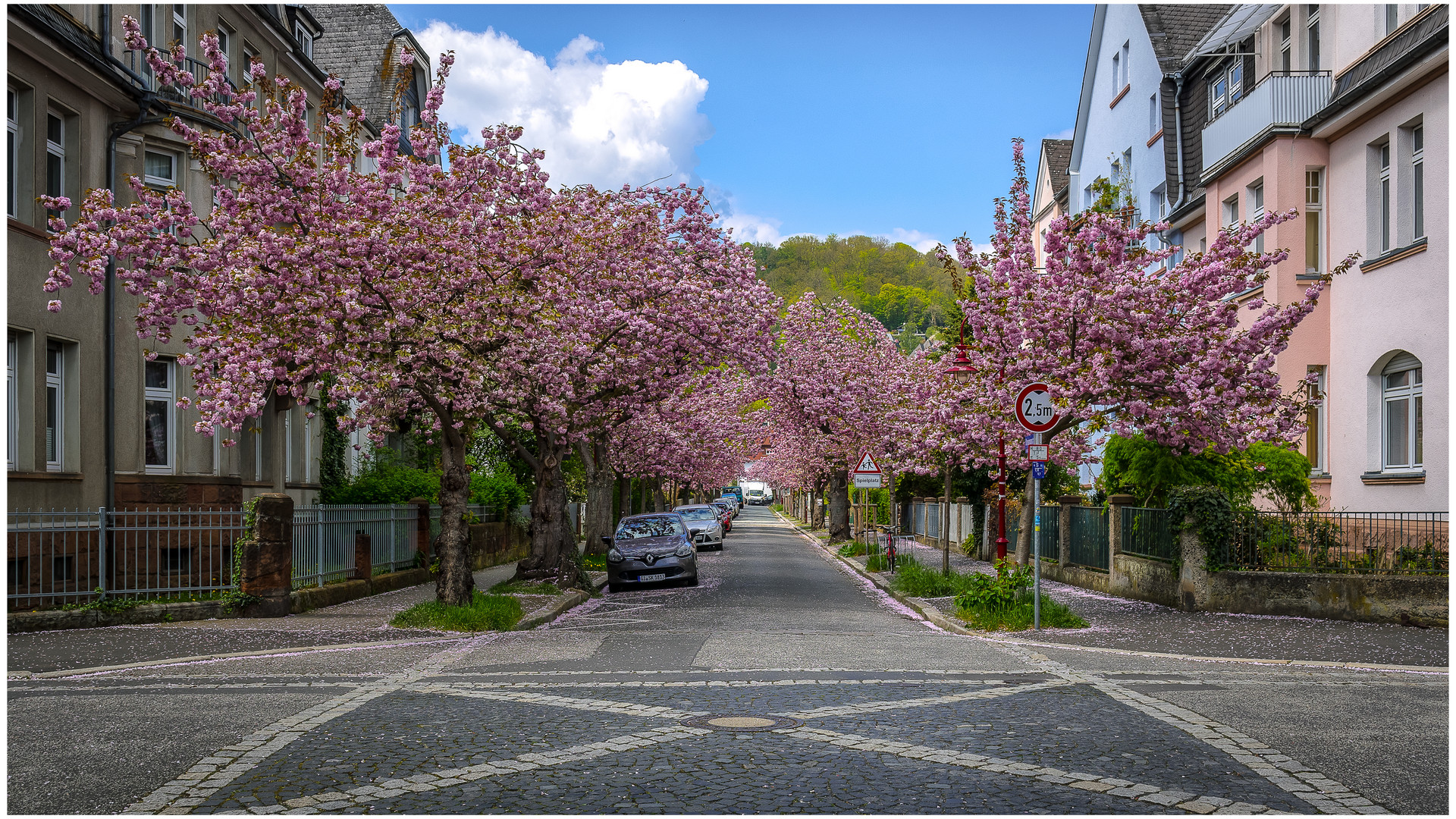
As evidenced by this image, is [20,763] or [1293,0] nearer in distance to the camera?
[20,763]

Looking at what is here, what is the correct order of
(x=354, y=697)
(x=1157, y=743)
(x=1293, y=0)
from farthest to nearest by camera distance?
(x=1293, y=0) < (x=354, y=697) < (x=1157, y=743)

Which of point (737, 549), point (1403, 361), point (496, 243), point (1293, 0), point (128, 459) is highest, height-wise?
point (1293, 0)

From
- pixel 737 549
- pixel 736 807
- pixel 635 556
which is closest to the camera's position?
pixel 736 807

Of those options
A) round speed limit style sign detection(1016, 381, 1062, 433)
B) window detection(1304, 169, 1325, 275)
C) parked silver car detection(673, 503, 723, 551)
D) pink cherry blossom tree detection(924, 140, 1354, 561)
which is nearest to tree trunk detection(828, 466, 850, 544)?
parked silver car detection(673, 503, 723, 551)

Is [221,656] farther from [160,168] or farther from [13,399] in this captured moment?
[160,168]

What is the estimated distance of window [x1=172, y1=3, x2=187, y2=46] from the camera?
22.4 m

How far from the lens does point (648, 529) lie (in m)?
27.2

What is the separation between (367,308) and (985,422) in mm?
9579

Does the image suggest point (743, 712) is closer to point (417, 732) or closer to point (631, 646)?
point (417, 732)

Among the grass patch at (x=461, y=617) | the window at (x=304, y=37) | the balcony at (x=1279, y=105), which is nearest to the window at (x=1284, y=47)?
the balcony at (x=1279, y=105)

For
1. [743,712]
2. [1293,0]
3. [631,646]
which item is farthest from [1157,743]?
[1293,0]

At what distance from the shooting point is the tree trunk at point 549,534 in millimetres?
24312

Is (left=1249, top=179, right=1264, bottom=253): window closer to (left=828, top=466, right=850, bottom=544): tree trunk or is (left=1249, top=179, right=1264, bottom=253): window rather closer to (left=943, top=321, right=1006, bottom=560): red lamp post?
(left=943, top=321, right=1006, bottom=560): red lamp post

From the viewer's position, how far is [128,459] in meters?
20.7
